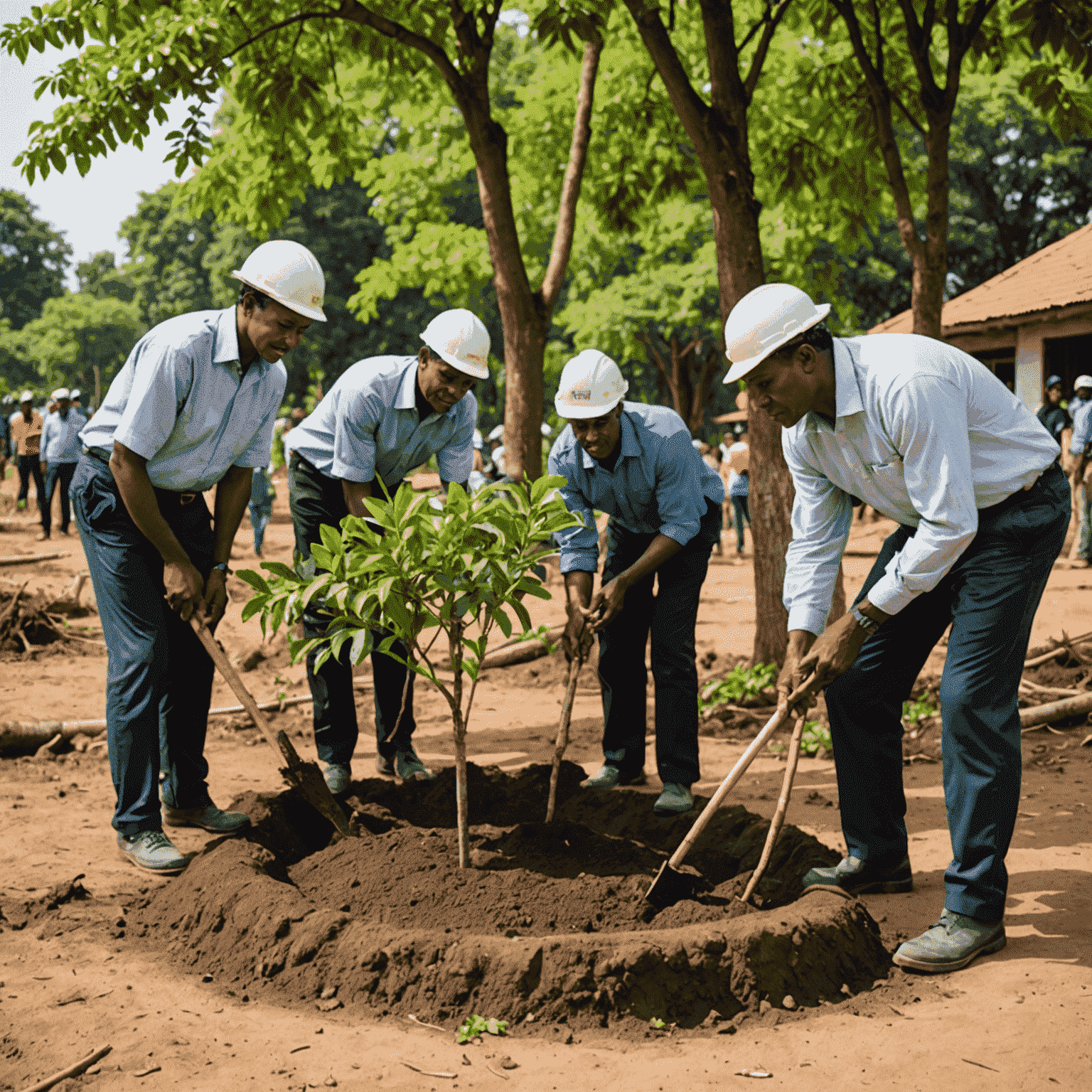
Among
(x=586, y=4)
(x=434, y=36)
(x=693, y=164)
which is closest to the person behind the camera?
(x=586, y=4)

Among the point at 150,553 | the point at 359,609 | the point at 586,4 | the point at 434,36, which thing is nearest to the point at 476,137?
the point at 434,36

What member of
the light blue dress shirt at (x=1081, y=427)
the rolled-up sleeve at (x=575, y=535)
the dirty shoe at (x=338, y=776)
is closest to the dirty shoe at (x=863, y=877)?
the rolled-up sleeve at (x=575, y=535)

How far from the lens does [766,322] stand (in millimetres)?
3379

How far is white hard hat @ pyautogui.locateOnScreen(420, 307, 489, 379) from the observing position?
460cm

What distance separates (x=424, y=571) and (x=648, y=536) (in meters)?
1.82

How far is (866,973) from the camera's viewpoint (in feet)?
11.1

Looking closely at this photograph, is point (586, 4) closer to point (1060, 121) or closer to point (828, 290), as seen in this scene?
point (1060, 121)

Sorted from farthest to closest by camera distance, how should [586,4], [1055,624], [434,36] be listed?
[1055,624], [434,36], [586,4]

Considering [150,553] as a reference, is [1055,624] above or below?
below

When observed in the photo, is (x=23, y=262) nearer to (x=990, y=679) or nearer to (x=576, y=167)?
(x=576, y=167)

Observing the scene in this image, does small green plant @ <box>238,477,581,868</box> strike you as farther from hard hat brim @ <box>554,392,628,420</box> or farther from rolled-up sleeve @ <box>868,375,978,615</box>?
rolled-up sleeve @ <box>868,375,978,615</box>

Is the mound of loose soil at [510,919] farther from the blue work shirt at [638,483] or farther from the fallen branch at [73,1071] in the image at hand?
the blue work shirt at [638,483]

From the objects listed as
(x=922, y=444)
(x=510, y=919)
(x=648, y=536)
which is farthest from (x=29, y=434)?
(x=922, y=444)

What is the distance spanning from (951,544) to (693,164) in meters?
8.24
